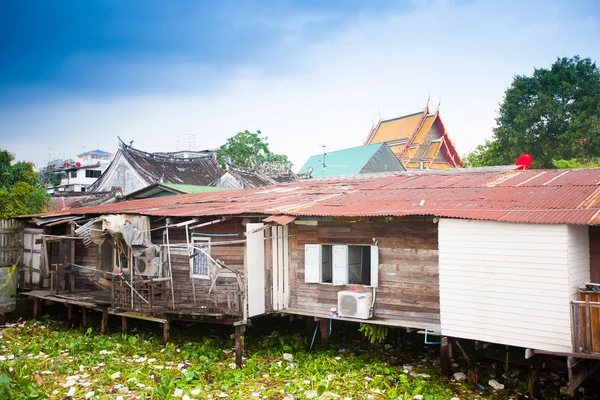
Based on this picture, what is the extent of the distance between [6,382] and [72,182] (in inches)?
2198

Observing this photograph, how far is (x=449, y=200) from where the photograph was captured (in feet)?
32.0

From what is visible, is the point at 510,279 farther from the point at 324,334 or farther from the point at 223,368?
the point at 223,368

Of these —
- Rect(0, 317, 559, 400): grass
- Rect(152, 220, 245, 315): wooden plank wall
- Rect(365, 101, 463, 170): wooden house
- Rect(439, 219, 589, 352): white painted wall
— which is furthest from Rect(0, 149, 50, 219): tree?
Rect(365, 101, 463, 170): wooden house

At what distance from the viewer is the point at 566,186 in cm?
965

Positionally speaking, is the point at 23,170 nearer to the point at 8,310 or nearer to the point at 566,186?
the point at 8,310

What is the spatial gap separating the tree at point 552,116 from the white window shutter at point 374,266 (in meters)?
25.3

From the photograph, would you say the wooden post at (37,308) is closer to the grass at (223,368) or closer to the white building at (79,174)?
the grass at (223,368)

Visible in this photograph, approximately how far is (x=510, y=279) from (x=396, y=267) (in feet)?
8.05

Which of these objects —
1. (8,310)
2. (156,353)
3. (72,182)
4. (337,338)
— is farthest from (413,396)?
(72,182)

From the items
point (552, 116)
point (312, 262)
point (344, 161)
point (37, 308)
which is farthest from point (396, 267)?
point (552, 116)

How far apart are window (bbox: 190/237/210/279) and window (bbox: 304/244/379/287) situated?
2.67 m

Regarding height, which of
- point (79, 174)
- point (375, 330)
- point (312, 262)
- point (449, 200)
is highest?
point (79, 174)

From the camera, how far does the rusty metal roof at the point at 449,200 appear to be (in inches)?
323

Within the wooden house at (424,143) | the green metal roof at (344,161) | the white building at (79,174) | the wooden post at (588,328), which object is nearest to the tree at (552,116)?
the wooden house at (424,143)
